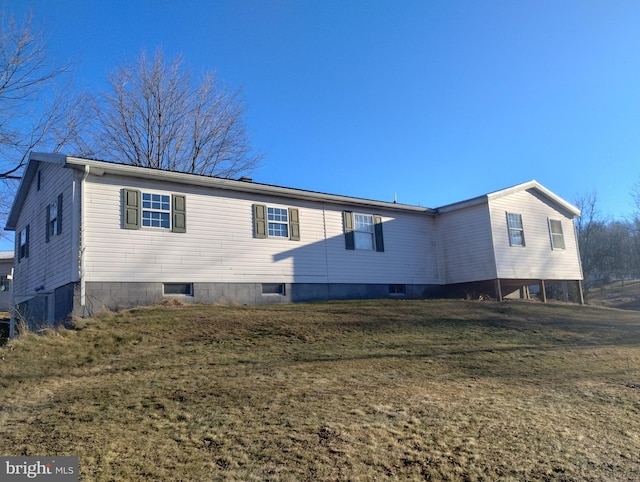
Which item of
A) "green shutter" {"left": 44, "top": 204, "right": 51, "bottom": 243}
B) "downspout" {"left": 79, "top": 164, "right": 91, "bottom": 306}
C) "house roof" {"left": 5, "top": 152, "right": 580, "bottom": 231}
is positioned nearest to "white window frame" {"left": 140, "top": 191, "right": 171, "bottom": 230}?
"house roof" {"left": 5, "top": 152, "right": 580, "bottom": 231}

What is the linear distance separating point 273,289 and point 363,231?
4062 mm

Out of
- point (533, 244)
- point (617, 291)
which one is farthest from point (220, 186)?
point (617, 291)

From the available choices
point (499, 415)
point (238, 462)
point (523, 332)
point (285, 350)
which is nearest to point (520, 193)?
point (523, 332)

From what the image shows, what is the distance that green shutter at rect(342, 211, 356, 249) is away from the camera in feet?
55.2

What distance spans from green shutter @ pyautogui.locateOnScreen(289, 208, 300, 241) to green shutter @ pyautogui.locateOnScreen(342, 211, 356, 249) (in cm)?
184

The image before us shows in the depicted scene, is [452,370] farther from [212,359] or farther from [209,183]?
[209,183]

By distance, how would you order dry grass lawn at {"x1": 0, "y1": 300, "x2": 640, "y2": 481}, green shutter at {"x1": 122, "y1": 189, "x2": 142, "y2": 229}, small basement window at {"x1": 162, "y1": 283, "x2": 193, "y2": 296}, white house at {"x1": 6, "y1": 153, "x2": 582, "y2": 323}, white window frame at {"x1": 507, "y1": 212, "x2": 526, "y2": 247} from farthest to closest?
white window frame at {"x1": 507, "y1": 212, "x2": 526, "y2": 247}, small basement window at {"x1": 162, "y1": 283, "x2": 193, "y2": 296}, green shutter at {"x1": 122, "y1": 189, "x2": 142, "y2": 229}, white house at {"x1": 6, "y1": 153, "x2": 582, "y2": 323}, dry grass lawn at {"x1": 0, "y1": 300, "x2": 640, "y2": 481}

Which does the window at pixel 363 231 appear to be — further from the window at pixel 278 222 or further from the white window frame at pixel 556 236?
the white window frame at pixel 556 236

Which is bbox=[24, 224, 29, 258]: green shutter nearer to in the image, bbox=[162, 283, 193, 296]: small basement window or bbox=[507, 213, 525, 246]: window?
bbox=[162, 283, 193, 296]: small basement window

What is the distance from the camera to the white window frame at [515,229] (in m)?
18.7

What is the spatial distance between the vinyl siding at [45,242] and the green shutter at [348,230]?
8.17m

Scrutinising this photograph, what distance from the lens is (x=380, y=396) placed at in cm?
662

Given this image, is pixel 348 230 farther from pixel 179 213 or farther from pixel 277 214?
pixel 179 213

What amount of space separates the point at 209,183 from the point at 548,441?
35.3 ft
